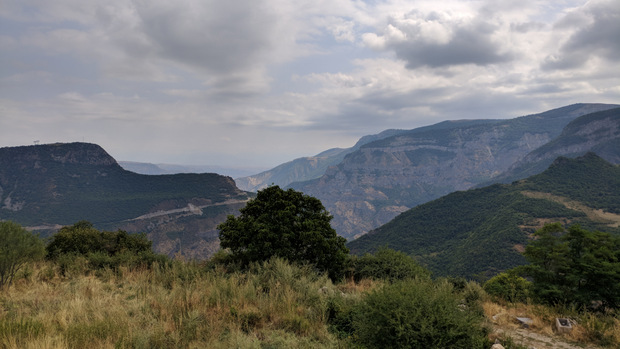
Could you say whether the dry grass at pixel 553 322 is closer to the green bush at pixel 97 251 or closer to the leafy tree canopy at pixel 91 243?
the green bush at pixel 97 251

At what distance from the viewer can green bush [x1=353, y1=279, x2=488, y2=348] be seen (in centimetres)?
479

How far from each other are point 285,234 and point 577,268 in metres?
11.8

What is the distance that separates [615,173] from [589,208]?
1948 inches

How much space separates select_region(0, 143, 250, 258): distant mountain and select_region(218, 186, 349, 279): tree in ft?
411

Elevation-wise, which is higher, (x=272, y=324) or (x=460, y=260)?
(x=272, y=324)

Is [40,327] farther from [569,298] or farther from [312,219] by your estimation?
[569,298]

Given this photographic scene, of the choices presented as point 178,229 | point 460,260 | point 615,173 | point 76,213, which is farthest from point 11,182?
point 615,173

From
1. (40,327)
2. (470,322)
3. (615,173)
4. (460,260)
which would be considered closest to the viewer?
(40,327)

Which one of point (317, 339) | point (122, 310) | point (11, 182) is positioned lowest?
point (317, 339)

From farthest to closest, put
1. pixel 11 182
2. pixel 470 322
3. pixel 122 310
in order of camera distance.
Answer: pixel 11 182
pixel 122 310
pixel 470 322

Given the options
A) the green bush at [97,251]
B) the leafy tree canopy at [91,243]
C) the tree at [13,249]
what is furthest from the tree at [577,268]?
the leafy tree canopy at [91,243]

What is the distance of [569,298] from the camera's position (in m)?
11.0

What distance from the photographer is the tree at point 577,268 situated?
10.9 meters

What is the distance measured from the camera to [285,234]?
12.2 metres
